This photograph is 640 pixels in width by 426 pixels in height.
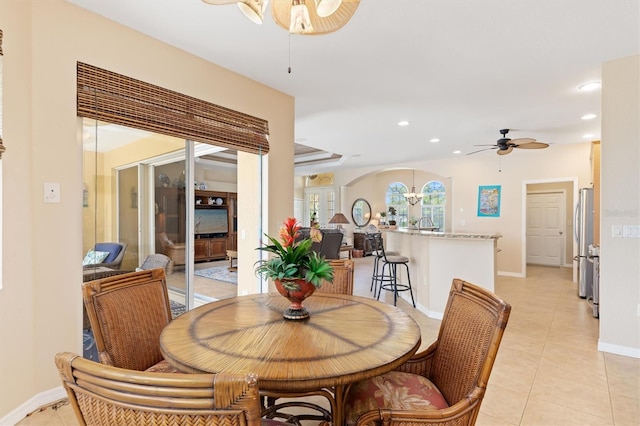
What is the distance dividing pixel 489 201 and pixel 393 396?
6.69m

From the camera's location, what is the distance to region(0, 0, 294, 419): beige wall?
1.89 metres

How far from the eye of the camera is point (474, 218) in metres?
7.24

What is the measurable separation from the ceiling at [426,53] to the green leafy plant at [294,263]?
158 cm

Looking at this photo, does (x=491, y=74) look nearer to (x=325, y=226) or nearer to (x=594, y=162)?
(x=594, y=162)

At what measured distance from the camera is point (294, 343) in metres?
1.25

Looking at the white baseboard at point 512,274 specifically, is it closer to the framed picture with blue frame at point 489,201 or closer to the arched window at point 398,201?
the framed picture with blue frame at point 489,201

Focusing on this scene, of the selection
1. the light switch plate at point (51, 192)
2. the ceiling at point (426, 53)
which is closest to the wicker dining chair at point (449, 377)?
the ceiling at point (426, 53)

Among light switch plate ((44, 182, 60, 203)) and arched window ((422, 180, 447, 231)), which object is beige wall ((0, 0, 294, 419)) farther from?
arched window ((422, 180, 447, 231))

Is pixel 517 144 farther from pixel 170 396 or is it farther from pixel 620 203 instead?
pixel 170 396

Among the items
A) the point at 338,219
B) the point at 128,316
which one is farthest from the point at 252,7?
the point at 338,219

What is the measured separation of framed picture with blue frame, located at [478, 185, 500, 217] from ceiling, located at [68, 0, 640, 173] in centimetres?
244

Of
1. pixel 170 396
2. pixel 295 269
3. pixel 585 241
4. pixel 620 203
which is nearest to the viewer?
pixel 170 396

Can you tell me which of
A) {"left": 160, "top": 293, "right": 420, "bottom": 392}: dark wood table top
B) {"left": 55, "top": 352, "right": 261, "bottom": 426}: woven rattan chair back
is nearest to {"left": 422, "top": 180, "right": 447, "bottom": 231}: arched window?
{"left": 160, "top": 293, "right": 420, "bottom": 392}: dark wood table top

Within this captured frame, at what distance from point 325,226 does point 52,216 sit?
887cm
